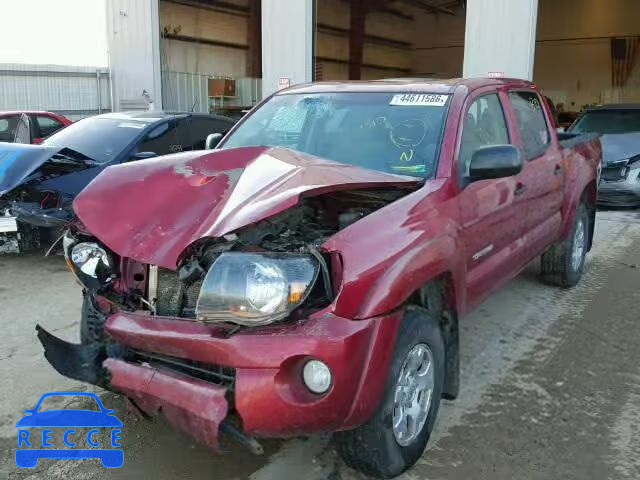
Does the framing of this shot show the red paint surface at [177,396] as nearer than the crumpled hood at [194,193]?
Yes

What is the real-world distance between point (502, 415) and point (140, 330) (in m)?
2.03

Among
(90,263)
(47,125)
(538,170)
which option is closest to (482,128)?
(538,170)

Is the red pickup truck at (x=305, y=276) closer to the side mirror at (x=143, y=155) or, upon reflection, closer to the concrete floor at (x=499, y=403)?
the concrete floor at (x=499, y=403)

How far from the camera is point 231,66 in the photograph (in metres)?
24.8

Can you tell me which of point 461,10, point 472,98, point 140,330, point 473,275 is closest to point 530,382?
point 473,275

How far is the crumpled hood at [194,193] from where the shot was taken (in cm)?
255

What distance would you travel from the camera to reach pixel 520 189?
405cm

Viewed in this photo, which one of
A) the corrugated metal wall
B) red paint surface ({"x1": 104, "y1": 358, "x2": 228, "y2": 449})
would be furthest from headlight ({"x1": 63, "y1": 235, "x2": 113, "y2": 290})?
the corrugated metal wall

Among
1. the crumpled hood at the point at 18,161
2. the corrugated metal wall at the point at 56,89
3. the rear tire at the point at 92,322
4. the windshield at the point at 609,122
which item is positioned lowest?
the rear tire at the point at 92,322

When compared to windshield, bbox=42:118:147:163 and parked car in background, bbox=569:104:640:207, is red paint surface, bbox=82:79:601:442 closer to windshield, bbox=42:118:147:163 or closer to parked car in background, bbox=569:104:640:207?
windshield, bbox=42:118:147:163

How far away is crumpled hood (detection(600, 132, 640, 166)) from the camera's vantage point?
9.70 metres

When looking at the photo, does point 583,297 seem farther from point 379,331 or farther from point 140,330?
point 140,330

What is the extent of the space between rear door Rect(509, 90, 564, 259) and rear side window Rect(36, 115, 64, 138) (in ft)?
29.8

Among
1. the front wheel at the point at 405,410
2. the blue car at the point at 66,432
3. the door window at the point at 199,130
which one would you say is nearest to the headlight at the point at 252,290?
the front wheel at the point at 405,410
